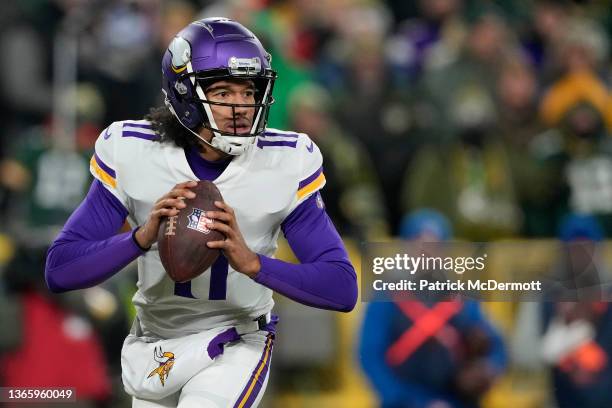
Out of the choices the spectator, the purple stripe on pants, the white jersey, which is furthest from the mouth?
the spectator

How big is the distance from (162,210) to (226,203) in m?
0.25

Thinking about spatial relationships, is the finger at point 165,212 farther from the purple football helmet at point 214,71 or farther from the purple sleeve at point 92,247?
the purple football helmet at point 214,71

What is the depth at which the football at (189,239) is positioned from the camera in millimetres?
3658

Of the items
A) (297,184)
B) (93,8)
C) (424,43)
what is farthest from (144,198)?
(424,43)

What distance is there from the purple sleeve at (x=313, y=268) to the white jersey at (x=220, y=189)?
0.18 ft

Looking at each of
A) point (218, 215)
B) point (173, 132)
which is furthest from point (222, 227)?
point (173, 132)

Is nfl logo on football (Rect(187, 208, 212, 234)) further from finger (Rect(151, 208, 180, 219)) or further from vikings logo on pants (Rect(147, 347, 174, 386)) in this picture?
vikings logo on pants (Rect(147, 347, 174, 386))

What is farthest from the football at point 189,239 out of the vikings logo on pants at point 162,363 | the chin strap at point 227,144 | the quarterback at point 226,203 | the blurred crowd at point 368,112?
the blurred crowd at point 368,112

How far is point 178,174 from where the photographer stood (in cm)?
402

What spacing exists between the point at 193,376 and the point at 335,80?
5.35 metres

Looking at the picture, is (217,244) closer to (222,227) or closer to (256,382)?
(222,227)

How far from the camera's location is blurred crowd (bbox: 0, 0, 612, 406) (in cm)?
786

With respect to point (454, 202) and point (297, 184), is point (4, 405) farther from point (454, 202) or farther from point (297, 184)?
point (454, 202)

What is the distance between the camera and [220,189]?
3.99 m
